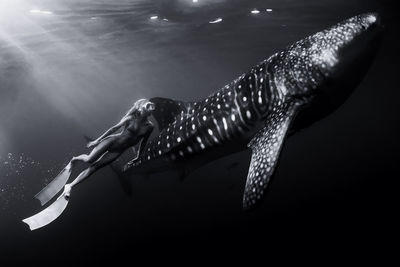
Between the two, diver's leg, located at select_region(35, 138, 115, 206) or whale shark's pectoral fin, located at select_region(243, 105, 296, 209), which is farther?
diver's leg, located at select_region(35, 138, 115, 206)

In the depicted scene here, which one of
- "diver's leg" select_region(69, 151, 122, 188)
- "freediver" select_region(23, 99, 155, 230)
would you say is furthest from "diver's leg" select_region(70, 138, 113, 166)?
"diver's leg" select_region(69, 151, 122, 188)

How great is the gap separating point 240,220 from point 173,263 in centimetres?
351

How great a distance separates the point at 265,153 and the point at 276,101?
4.43 ft

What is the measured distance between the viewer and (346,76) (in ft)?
17.6

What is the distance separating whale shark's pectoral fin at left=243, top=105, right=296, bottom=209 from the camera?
4531mm

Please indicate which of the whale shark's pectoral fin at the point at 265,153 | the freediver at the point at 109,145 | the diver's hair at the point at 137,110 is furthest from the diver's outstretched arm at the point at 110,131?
the whale shark's pectoral fin at the point at 265,153

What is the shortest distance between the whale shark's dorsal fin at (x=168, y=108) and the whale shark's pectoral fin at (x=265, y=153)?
2.66 meters

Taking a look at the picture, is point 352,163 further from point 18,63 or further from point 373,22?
point 18,63

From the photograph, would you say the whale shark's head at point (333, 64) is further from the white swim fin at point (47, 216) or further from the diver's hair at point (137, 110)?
the white swim fin at point (47, 216)

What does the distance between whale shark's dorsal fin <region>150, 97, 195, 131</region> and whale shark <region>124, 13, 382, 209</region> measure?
0.97ft

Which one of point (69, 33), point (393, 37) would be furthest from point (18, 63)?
point (393, 37)

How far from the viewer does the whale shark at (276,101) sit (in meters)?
5.07

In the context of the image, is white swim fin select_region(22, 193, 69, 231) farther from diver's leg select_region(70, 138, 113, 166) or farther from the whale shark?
the whale shark

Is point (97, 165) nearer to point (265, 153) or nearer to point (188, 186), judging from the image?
point (265, 153)
